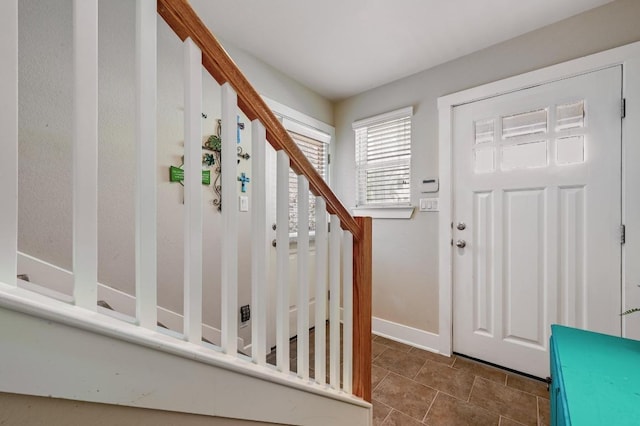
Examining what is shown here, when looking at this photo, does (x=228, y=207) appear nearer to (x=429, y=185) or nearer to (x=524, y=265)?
(x=429, y=185)

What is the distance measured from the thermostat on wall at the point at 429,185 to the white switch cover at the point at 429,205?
79 mm

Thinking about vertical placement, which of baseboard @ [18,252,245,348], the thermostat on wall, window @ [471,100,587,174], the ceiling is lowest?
baseboard @ [18,252,245,348]

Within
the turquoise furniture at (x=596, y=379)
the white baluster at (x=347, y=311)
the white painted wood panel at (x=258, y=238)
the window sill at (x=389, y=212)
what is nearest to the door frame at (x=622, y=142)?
the window sill at (x=389, y=212)

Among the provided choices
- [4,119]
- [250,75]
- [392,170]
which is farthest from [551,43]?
[4,119]

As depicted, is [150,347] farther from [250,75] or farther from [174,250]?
[250,75]

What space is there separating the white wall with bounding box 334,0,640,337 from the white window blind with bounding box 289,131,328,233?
0.60 feet

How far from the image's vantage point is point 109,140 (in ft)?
4.28

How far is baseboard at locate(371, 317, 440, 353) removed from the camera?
2158 mm

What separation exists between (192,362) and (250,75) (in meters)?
2.04

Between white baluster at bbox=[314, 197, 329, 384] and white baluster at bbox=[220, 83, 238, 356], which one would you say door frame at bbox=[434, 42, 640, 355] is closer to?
white baluster at bbox=[314, 197, 329, 384]

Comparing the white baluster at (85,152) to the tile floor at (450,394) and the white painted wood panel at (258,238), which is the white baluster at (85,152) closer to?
the white painted wood panel at (258,238)

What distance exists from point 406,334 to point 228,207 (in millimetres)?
2227

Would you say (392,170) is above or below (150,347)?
above

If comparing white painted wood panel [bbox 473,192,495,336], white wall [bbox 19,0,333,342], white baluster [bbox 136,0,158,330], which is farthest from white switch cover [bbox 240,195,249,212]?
white painted wood panel [bbox 473,192,495,336]
